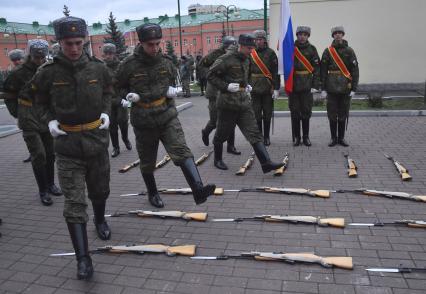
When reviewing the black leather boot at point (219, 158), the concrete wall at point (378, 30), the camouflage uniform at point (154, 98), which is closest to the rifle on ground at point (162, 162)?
the black leather boot at point (219, 158)

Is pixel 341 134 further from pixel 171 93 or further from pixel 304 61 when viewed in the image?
pixel 171 93

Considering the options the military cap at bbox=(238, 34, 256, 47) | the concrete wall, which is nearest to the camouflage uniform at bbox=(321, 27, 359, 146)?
the military cap at bbox=(238, 34, 256, 47)

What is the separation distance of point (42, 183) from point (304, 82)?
4.97 metres

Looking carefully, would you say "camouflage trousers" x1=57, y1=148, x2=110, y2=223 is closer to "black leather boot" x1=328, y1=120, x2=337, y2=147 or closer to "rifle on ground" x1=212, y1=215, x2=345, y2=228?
"rifle on ground" x1=212, y1=215, x2=345, y2=228

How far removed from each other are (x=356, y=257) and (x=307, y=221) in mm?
800

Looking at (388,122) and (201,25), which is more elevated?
(201,25)

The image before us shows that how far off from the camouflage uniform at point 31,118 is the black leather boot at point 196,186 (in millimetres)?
2157

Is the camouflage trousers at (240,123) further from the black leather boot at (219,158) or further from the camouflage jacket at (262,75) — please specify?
the camouflage jacket at (262,75)

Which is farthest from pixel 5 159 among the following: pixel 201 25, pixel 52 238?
pixel 201 25

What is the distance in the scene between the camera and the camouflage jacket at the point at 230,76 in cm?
600

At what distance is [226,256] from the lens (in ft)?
12.2

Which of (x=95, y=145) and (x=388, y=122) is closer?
(x=95, y=145)

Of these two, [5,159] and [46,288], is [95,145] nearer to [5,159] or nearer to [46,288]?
[46,288]

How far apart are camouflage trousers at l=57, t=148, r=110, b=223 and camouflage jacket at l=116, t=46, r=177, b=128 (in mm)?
868
